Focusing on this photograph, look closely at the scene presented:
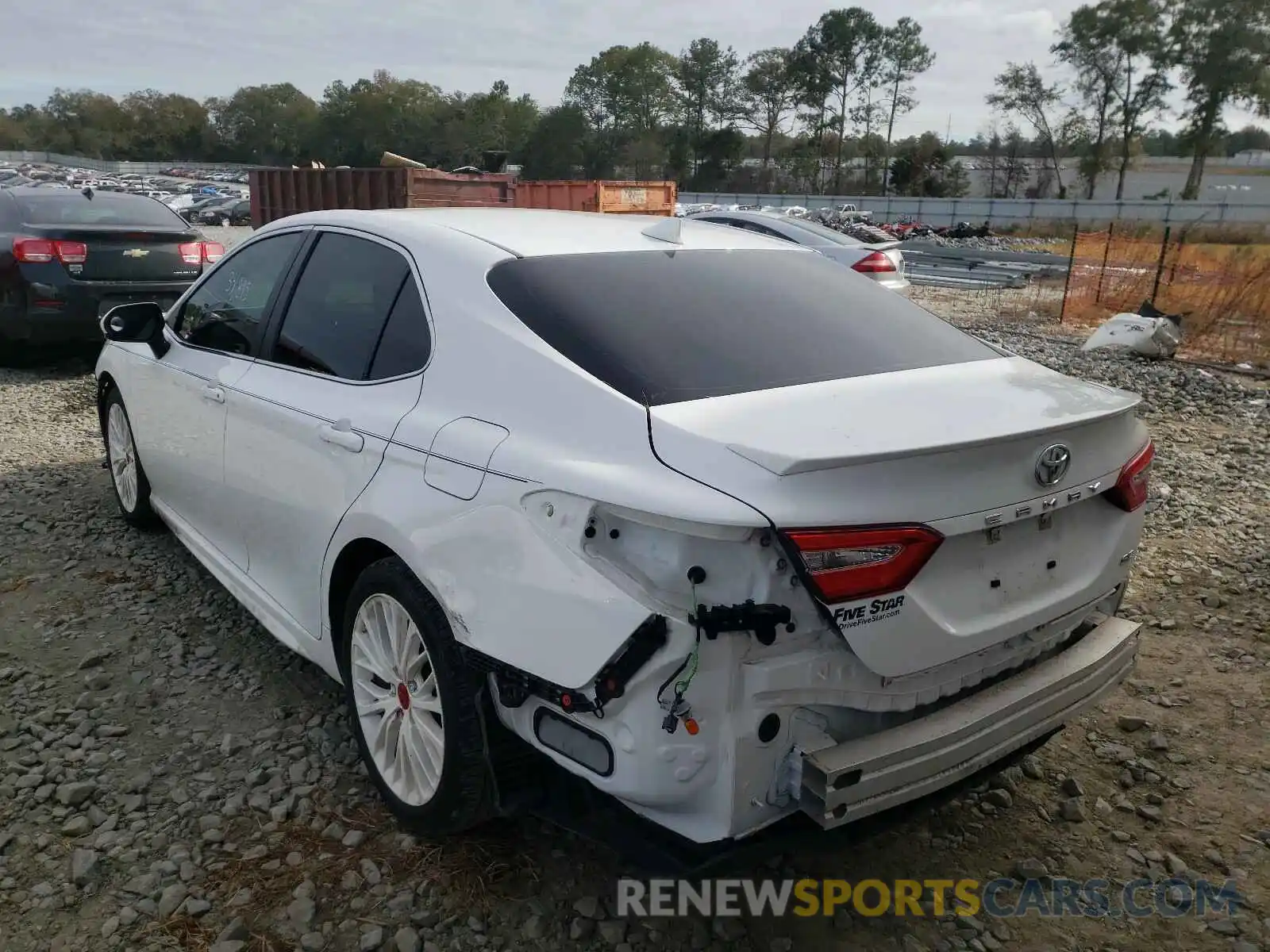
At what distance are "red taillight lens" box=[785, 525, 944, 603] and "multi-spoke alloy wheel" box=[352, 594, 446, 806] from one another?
3.55 feet

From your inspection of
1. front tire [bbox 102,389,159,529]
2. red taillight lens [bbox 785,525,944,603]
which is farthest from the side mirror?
red taillight lens [bbox 785,525,944,603]

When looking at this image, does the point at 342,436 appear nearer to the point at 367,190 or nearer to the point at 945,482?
the point at 945,482

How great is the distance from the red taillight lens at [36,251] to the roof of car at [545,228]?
573 centimetres

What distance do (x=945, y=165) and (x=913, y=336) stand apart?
71.6m

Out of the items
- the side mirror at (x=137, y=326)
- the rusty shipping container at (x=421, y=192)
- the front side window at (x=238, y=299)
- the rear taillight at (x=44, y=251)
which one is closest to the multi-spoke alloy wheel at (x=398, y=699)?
the front side window at (x=238, y=299)

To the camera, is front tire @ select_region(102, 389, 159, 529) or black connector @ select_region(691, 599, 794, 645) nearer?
black connector @ select_region(691, 599, 794, 645)

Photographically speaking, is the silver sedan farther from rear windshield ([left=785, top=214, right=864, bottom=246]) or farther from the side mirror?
the side mirror

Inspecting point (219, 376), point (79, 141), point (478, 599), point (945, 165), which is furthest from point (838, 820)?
point (79, 141)

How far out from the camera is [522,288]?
255 cm

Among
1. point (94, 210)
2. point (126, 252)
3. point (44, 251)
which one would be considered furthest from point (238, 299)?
point (94, 210)

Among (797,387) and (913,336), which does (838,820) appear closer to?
(797,387)

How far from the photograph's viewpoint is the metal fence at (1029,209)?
145ft

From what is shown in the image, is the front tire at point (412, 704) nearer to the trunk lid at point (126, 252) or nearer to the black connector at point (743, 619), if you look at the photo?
the black connector at point (743, 619)

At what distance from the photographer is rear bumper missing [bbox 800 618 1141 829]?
195cm
